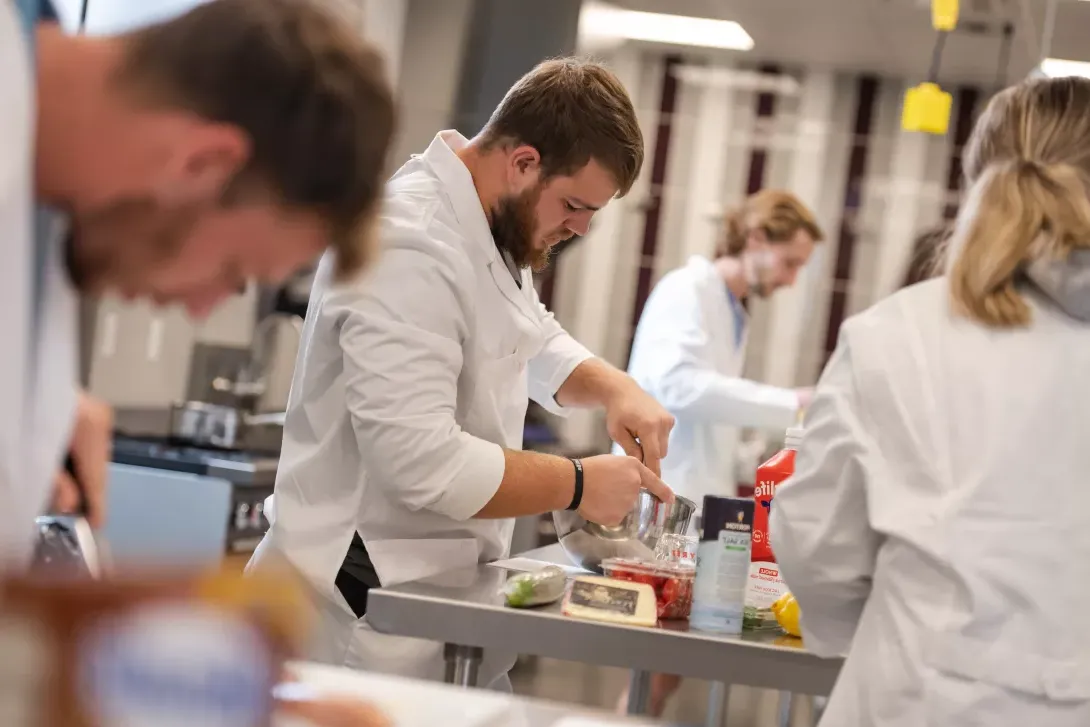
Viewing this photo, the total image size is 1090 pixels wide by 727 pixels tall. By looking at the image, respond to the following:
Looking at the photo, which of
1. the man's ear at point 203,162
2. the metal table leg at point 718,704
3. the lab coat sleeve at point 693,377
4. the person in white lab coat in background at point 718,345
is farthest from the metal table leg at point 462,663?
the lab coat sleeve at point 693,377

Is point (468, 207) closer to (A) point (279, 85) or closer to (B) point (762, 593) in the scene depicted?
(B) point (762, 593)

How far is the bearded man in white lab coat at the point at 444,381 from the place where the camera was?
168cm

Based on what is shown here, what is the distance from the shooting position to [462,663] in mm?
1646

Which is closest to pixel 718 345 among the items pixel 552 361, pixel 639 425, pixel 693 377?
pixel 693 377

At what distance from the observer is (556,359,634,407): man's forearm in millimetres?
2111

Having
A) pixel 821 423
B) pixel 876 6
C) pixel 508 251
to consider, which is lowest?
pixel 821 423

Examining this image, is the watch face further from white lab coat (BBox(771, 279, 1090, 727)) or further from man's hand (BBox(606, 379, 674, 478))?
man's hand (BBox(606, 379, 674, 478))

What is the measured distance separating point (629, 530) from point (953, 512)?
73 cm

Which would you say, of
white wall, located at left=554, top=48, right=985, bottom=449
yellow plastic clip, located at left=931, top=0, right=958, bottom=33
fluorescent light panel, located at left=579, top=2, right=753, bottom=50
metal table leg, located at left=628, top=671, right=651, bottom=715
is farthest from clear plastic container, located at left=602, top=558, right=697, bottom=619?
white wall, located at left=554, top=48, right=985, bottom=449

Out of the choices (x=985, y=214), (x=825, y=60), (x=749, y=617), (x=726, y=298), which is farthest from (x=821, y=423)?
(x=825, y=60)

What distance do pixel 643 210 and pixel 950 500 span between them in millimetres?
5506

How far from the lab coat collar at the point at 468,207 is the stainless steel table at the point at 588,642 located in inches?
19.4

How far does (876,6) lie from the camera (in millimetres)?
5246

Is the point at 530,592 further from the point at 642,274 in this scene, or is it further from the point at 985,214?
the point at 642,274
